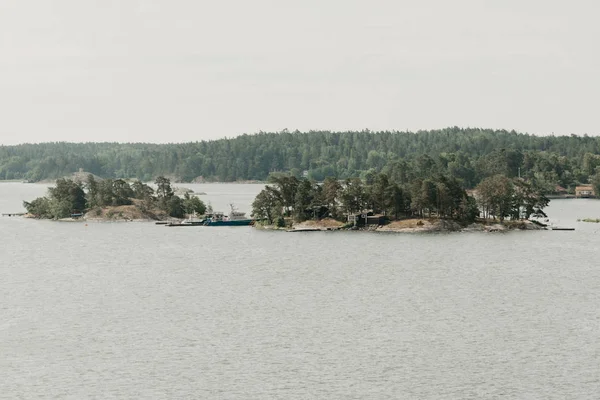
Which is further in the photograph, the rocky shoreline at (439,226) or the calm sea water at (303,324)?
the rocky shoreline at (439,226)

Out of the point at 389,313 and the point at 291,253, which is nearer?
the point at 389,313

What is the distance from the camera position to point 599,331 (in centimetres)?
8700

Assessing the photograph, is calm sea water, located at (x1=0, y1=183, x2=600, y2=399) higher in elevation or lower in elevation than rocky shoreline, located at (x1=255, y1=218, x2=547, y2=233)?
lower

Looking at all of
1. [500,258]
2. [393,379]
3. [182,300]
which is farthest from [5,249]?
[393,379]

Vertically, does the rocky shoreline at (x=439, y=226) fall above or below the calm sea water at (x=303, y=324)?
above

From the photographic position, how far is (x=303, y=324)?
9088cm

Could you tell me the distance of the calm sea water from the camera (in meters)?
69.2

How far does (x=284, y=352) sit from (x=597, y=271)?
70.0 m

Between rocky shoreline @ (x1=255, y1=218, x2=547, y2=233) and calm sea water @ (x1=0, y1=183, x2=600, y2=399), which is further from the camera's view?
rocky shoreline @ (x1=255, y1=218, x2=547, y2=233)

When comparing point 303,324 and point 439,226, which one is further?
point 439,226

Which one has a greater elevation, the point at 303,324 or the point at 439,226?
Result: the point at 439,226

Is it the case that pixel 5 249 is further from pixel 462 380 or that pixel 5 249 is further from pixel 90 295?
pixel 462 380

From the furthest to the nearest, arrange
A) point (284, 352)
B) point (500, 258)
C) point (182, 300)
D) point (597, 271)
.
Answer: point (500, 258)
point (597, 271)
point (182, 300)
point (284, 352)

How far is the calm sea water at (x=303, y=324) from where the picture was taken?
6925 centimetres
